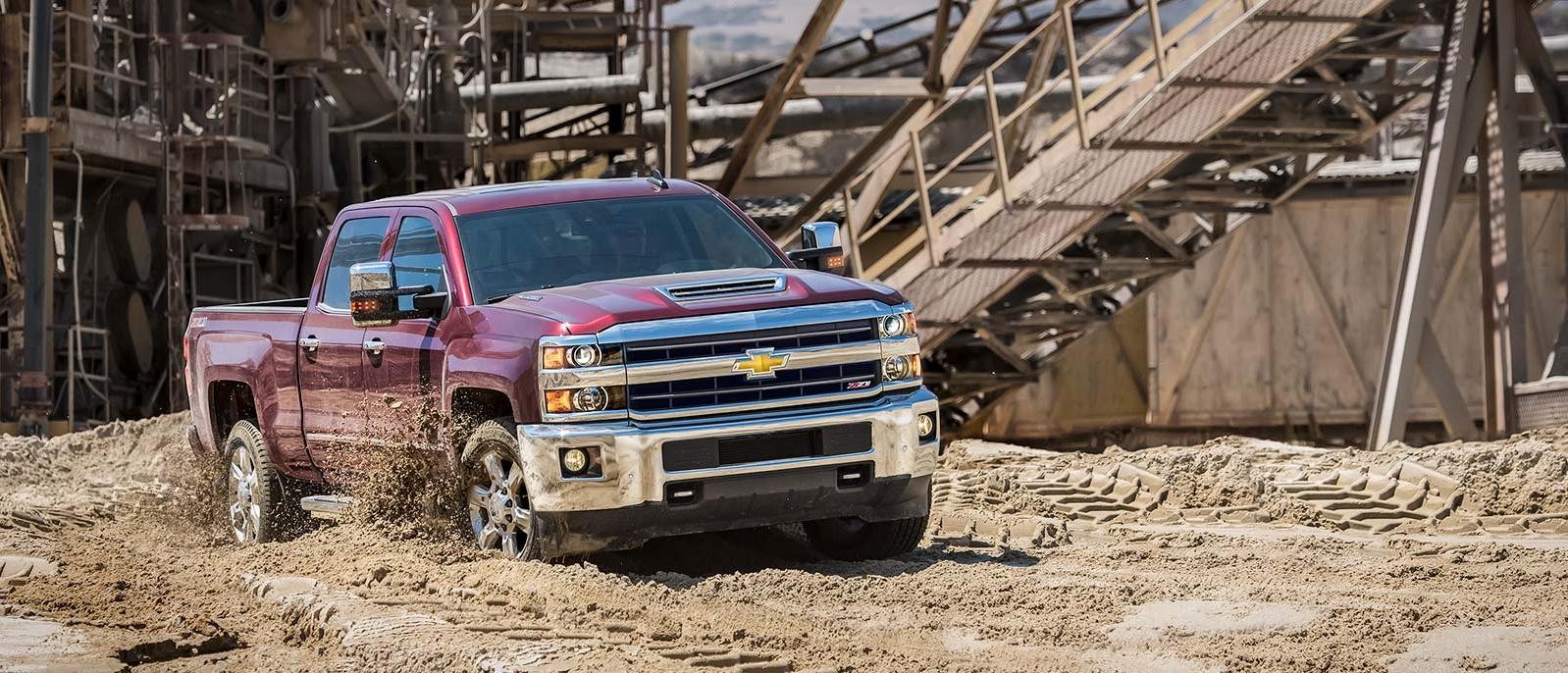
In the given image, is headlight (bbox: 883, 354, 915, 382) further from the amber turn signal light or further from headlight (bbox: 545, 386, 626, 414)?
the amber turn signal light

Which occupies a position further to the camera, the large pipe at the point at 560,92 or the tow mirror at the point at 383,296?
the large pipe at the point at 560,92

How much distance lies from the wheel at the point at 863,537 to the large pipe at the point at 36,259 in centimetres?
1051

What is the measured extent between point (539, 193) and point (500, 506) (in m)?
1.78

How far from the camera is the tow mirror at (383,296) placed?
370 inches

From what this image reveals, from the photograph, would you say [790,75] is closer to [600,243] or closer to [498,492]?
[600,243]

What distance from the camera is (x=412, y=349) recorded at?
959 centimetres

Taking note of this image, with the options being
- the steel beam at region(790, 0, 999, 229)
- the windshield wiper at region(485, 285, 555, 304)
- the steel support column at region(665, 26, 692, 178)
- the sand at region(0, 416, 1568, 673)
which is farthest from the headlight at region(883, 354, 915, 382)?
the steel support column at region(665, 26, 692, 178)

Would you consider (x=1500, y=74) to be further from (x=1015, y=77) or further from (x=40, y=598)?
(x=1015, y=77)

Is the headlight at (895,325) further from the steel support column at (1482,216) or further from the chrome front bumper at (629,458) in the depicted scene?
the steel support column at (1482,216)

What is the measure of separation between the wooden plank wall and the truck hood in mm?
13585

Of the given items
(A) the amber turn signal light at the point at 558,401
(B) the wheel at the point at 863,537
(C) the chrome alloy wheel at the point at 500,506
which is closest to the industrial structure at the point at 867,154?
(B) the wheel at the point at 863,537

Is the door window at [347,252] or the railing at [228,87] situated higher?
the railing at [228,87]

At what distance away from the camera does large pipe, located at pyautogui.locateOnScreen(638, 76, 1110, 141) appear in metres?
24.6

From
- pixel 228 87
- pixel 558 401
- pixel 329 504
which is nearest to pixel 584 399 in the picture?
pixel 558 401
